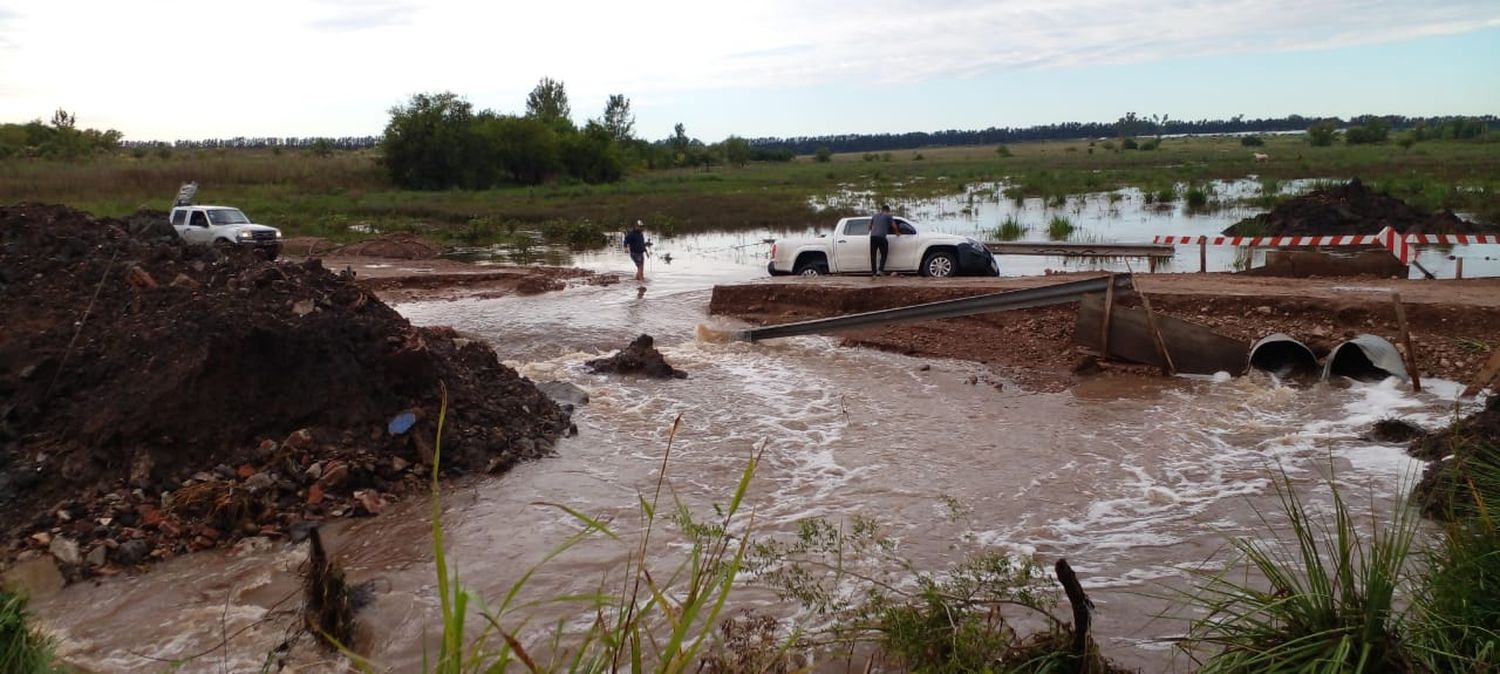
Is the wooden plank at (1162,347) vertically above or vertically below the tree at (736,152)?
below

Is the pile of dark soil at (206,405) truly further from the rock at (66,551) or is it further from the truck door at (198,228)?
the truck door at (198,228)

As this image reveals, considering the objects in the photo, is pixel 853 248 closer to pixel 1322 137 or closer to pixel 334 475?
pixel 334 475

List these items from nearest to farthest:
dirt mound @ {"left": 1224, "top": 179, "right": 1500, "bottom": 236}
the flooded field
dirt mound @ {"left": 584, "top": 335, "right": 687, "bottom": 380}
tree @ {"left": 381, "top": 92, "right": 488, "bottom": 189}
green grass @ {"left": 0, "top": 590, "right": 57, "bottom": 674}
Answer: green grass @ {"left": 0, "top": 590, "right": 57, "bottom": 674}, dirt mound @ {"left": 584, "top": 335, "right": 687, "bottom": 380}, the flooded field, dirt mound @ {"left": 1224, "top": 179, "right": 1500, "bottom": 236}, tree @ {"left": 381, "top": 92, "right": 488, "bottom": 189}

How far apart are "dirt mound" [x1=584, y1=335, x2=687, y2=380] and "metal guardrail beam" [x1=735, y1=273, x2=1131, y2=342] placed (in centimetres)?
231

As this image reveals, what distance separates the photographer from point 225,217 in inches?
1050

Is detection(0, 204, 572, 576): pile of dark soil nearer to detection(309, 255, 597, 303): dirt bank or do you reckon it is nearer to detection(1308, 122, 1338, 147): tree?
detection(309, 255, 597, 303): dirt bank

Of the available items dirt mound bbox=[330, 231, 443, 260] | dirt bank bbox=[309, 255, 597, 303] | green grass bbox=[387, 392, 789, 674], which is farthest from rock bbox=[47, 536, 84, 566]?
dirt mound bbox=[330, 231, 443, 260]

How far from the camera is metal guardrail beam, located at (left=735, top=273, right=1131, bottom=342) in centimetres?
1354

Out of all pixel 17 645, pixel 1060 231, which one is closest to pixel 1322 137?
pixel 1060 231

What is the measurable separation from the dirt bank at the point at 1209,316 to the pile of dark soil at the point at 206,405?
6.51 m

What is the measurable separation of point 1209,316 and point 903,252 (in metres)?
6.72

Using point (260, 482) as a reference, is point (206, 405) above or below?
above

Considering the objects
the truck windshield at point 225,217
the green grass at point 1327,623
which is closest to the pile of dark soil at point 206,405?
the green grass at point 1327,623

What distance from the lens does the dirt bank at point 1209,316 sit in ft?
42.4
